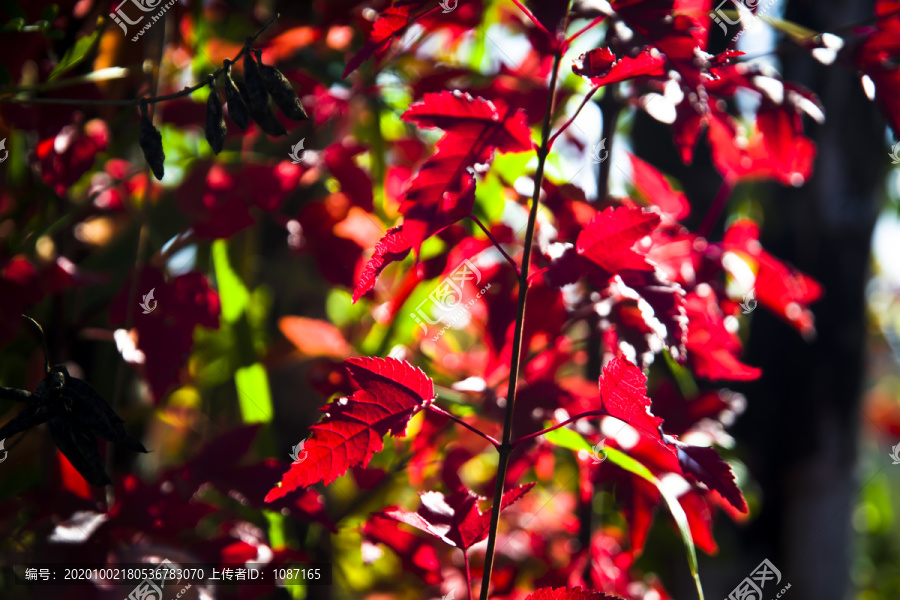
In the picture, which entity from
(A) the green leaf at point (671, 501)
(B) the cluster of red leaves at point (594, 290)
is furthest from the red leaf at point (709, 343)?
(A) the green leaf at point (671, 501)

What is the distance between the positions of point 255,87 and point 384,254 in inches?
6.8

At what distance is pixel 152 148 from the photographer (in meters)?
0.45

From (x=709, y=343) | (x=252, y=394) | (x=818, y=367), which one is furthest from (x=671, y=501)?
(x=818, y=367)

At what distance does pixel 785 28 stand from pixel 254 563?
0.81 meters

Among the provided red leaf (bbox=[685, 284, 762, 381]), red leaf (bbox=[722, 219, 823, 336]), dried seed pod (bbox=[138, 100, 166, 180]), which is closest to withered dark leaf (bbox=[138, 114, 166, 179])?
dried seed pod (bbox=[138, 100, 166, 180])

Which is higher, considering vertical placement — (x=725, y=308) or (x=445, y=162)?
(x=445, y=162)

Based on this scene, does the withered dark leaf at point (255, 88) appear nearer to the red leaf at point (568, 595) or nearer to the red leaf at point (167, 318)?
the red leaf at point (167, 318)

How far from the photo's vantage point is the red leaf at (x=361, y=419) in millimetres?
395

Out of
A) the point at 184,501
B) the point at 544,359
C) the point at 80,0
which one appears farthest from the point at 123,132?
the point at 544,359

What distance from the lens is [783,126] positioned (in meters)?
0.60

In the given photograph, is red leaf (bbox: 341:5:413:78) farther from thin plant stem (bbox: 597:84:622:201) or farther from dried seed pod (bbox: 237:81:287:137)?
thin plant stem (bbox: 597:84:622:201)

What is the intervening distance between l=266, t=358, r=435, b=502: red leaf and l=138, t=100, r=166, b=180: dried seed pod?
0.21m

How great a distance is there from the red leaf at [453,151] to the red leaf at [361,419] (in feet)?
0.31

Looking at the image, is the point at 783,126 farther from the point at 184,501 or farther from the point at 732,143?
the point at 184,501
